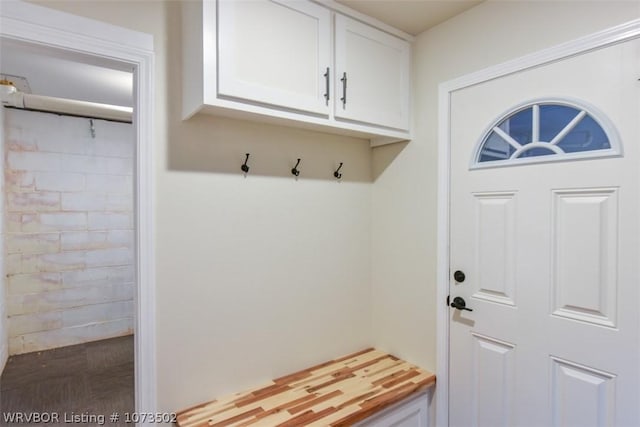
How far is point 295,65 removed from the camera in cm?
144

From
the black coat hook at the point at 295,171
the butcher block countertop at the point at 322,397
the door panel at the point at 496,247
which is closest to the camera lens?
the butcher block countertop at the point at 322,397

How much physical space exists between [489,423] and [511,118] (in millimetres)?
1415

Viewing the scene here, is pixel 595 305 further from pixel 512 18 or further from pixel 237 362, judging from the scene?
pixel 237 362

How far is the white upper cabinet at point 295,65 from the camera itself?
1.25 meters

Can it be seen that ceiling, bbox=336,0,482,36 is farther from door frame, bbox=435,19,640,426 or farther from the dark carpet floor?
the dark carpet floor

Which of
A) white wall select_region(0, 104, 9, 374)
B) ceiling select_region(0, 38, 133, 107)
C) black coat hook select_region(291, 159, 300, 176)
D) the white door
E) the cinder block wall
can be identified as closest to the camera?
the white door

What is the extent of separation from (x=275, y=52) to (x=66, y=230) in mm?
3343

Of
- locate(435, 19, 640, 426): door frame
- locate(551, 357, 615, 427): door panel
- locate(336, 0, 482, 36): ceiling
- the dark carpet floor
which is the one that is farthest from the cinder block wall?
locate(551, 357, 615, 427): door panel

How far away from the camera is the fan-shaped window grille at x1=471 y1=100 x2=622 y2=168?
1257 millimetres

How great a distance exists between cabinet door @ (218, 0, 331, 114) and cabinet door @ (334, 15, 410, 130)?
92mm

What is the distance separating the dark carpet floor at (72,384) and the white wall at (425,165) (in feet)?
6.62

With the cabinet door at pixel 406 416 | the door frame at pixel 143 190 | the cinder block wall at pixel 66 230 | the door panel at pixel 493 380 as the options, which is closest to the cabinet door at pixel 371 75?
the door frame at pixel 143 190

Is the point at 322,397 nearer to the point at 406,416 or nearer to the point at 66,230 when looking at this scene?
the point at 406,416

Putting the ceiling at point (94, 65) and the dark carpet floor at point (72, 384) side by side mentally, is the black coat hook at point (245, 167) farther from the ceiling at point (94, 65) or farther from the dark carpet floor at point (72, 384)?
the dark carpet floor at point (72, 384)
